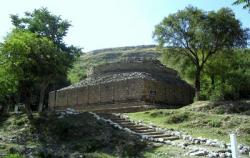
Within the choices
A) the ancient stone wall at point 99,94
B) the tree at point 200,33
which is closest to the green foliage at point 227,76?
the tree at point 200,33

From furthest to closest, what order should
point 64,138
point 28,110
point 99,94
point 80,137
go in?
point 99,94 < point 28,110 < point 64,138 < point 80,137

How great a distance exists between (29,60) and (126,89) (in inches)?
601

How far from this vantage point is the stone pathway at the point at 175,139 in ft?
63.4

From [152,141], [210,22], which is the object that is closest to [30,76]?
[152,141]

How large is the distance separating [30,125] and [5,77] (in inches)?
208

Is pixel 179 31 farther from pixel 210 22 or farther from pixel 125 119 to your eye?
pixel 125 119

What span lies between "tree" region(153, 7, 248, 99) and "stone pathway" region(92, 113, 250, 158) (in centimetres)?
1404

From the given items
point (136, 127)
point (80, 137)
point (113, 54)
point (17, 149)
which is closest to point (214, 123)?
point (136, 127)

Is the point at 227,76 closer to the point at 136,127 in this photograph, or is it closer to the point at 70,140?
the point at 136,127

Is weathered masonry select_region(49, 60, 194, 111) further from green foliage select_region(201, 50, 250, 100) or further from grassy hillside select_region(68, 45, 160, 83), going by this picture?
grassy hillside select_region(68, 45, 160, 83)

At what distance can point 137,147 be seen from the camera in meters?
21.0

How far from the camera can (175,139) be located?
916 inches

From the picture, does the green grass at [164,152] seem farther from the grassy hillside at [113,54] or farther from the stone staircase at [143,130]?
the grassy hillside at [113,54]

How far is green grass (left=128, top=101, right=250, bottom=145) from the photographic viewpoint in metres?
23.7
